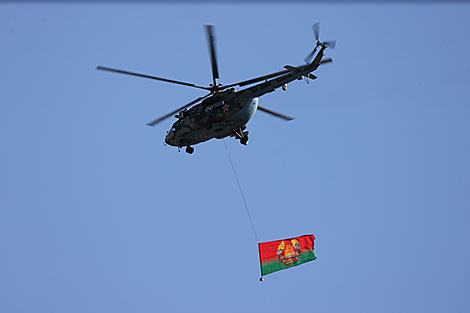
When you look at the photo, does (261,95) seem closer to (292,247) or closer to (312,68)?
(312,68)

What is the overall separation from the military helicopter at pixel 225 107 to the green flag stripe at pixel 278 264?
6.80 m

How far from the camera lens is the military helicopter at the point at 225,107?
113 feet

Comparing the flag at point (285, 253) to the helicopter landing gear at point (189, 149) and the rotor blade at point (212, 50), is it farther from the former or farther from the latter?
the rotor blade at point (212, 50)

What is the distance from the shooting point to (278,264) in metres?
37.8

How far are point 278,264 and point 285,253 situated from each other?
0.76 meters

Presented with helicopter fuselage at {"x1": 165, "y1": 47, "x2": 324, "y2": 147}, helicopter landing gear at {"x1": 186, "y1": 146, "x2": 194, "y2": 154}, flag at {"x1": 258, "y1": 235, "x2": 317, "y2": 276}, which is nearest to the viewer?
helicopter fuselage at {"x1": 165, "y1": 47, "x2": 324, "y2": 147}

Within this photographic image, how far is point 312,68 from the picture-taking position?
34.6 m

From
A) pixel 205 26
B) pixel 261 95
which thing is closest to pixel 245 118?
pixel 261 95

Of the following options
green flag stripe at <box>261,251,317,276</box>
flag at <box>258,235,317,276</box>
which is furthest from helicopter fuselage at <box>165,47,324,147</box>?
green flag stripe at <box>261,251,317,276</box>

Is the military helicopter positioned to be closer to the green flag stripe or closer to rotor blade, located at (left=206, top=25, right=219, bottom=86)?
rotor blade, located at (left=206, top=25, right=219, bottom=86)

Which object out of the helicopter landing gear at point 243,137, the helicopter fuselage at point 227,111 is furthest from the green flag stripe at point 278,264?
the helicopter fuselage at point 227,111

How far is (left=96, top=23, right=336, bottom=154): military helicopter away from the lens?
1351 inches

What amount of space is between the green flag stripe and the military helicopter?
6.80 m

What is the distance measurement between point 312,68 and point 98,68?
10597 millimetres
